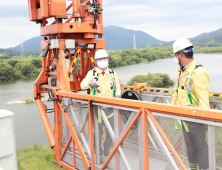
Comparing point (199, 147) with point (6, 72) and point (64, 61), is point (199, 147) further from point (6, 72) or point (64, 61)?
point (6, 72)

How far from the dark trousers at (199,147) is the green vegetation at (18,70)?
106 ft

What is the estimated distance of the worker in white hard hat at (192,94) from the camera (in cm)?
283

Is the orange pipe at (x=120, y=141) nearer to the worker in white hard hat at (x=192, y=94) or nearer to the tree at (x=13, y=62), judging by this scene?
the worker in white hard hat at (x=192, y=94)

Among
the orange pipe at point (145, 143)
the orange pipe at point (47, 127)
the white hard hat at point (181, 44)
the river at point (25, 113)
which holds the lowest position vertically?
the river at point (25, 113)

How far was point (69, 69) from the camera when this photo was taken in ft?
20.1

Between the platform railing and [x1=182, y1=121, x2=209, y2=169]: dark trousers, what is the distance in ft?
0.27

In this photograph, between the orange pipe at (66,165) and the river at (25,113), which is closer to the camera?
the orange pipe at (66,165)

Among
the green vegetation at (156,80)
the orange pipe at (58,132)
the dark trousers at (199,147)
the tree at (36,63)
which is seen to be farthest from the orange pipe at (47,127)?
the tree at (36,63)

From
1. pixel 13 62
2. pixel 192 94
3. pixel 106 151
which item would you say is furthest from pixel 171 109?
pixel 13 62

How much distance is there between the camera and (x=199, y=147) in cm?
292

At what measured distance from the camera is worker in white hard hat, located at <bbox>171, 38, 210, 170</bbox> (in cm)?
283

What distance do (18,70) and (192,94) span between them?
3454cm

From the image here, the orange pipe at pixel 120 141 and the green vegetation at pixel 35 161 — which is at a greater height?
the orange pipe at pixel 120 141

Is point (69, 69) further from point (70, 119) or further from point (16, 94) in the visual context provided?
point (16, 94)
